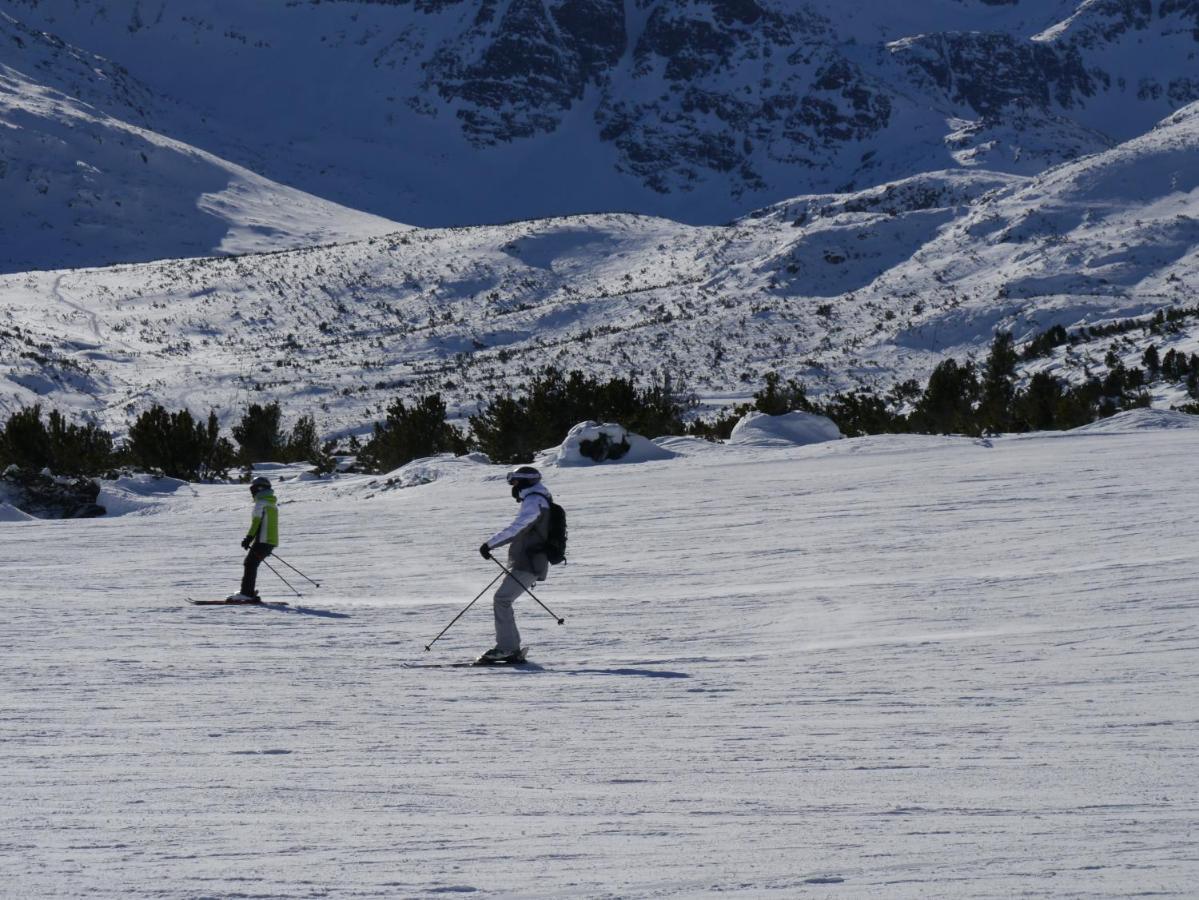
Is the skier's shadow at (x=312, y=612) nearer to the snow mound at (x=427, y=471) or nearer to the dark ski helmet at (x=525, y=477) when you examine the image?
the dark ski helmet at (x=525, y=477)

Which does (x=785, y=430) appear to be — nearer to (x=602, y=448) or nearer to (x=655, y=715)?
(x=602, y=448)

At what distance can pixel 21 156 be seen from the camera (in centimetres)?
12044

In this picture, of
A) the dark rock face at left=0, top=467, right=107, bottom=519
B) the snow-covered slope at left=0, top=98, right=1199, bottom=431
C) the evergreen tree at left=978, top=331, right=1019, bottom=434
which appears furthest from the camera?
the snow-covered slope at left=0, top=98, right=1199, bottom=431

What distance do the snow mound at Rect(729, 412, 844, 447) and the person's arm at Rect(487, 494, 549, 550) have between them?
15.0 meters

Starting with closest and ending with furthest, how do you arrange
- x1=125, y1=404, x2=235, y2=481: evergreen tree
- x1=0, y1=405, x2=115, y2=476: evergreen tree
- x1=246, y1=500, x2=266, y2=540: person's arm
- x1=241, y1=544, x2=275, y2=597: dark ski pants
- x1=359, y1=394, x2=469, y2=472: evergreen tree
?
x1=241, y1=544, x2=275, y2=597: dark ski pants → x1=246, y1=500, x2=266, y2=540: person's arm → x1=0, y1=405, x2=115, y2=476: evergreen tree → x1=125, y1=404, x2=235, y2=481: evergreen tree → x1=359, y1=394, x2=469, y2=472: evergreen tree

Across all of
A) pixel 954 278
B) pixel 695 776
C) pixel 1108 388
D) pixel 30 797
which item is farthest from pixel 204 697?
pixel 954 278

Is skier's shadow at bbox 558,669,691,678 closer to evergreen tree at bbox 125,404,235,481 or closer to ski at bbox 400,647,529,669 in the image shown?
ski at bbox 400,647,529,669

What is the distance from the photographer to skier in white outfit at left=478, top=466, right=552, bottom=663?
30.8 feet

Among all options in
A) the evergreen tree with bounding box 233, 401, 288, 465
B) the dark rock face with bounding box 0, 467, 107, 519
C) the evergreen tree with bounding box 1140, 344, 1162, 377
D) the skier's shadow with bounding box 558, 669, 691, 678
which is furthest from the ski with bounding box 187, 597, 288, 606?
the evergreen tree with bounding box 1140, 344, 1162, 377

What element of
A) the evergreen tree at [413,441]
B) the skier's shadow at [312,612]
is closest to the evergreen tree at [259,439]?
the evergreen tree at [413,441]

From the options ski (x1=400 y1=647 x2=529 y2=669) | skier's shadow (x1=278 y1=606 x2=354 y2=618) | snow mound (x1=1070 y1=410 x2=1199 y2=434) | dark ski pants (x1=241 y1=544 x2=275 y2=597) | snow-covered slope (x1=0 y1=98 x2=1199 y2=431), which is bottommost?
skier's shadow (x1=278 y1=606 x2=354 y2=618)

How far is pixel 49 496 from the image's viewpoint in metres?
22.3

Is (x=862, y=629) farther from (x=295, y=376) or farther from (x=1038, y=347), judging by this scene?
(x=295, y=376)

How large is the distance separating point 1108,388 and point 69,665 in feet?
101
